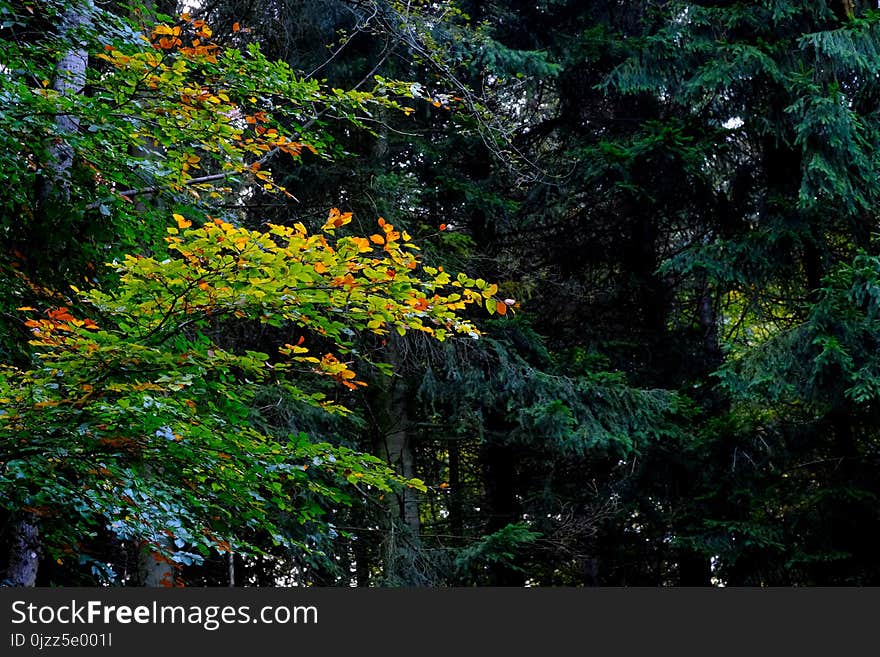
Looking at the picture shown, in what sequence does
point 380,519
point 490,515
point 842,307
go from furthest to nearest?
point 490,515, point 380,519, point 842,307

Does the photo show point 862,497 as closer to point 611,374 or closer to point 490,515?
point 611,374

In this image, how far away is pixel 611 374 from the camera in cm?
888

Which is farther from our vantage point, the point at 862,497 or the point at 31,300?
the point at 862,497

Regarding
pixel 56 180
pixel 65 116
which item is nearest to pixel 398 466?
pixel 56 180

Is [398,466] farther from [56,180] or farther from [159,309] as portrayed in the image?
[159,309]

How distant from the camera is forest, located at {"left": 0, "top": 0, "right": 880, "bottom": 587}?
3.72 metres

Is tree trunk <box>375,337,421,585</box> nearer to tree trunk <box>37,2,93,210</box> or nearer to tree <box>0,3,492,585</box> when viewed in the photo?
tree <box>0,3,492,585</box>

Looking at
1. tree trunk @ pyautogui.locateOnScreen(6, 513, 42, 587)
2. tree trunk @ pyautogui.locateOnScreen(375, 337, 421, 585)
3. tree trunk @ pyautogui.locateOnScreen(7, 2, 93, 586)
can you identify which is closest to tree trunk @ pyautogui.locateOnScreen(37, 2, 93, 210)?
tree trunk @ pyautogui.locateOnScreen(7, 2, 93, 586)

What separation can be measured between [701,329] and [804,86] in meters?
4.11

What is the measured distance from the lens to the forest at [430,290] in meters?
3.72

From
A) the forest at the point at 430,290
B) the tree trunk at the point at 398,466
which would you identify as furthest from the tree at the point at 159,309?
the tree trunk at the point at 398,466

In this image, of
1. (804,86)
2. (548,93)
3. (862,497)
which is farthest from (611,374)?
(548,93)

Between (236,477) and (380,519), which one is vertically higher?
(380,519)

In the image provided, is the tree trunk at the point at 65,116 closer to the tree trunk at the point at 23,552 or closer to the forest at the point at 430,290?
the forest at the point at 430,290
